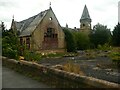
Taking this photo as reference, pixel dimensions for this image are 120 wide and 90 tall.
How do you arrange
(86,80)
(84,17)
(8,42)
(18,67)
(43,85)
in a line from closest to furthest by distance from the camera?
1. (86,80)
2. (43,85)
3. (18,67)
4. (8,42)
5. (84,17)

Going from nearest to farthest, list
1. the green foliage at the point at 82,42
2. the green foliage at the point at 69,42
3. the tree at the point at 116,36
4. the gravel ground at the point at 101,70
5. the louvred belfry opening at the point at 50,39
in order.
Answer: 1. the gravel ground at the point at 101,70
2. the louvred belfry opening at the point at 50,39
3. the green foliage at the point at 69,42
4. the tree at the point at 116,36
5. the green foliage at the point at 82,42

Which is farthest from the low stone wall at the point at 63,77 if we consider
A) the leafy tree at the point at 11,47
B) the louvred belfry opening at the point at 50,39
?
the louvred belfry opening at the point at 50,39

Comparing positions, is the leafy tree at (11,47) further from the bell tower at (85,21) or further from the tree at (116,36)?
the bell tower at (85,21)

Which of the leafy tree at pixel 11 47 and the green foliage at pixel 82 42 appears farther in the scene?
the green foliage at pixel 82 42

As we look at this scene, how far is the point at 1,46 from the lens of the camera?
2089 cm

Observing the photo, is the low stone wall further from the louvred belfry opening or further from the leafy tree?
the louvred belfry opening

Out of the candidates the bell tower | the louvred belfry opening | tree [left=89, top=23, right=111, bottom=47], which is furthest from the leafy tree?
the bell tower

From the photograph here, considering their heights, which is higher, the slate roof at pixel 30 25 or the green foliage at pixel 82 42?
the slate roof at pixel 30 25

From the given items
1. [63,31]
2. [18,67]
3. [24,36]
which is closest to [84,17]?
[63,31]

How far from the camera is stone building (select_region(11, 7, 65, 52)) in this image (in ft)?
164

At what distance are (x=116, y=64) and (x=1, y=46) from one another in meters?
10.2

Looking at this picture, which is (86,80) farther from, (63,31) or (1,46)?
(63,31)

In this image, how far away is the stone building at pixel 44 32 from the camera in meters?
50.1

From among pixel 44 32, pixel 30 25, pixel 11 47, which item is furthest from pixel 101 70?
pixel 30 25
